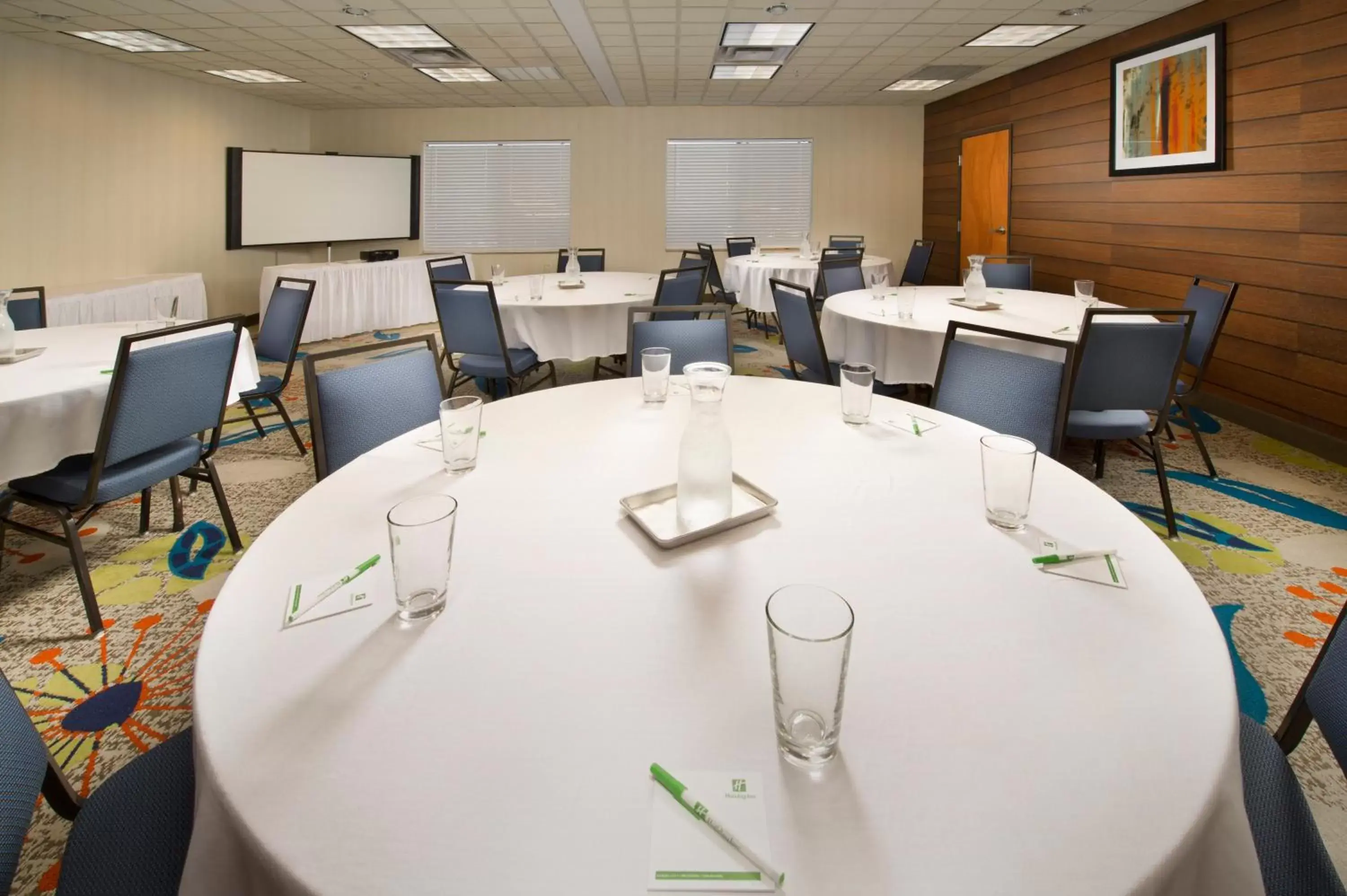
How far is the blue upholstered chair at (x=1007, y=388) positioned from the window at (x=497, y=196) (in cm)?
830

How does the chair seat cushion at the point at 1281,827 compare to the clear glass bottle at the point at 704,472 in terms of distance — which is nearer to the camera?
the chair seat cushion at the point at 1281,827

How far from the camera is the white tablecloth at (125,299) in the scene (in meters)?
5.22

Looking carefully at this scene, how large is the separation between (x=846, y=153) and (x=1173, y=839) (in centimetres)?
992

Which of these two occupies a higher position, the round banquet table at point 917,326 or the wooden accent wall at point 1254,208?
the wooden accent wall at point 1254,208

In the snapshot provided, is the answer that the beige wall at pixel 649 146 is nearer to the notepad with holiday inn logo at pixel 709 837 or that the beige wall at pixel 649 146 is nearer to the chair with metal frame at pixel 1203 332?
the chair with metal frame at pixel 1203 332

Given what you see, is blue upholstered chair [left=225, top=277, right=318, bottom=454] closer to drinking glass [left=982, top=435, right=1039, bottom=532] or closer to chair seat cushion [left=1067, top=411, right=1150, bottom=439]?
drinking glass [left=982, top=435, right=1039, bottom=532]

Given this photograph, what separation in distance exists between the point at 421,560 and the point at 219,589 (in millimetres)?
1855

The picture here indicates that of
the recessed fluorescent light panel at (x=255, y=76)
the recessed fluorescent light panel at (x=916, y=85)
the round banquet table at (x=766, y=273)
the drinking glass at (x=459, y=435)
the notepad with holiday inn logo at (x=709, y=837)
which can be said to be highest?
the recessed fluorescent light panel at (x=916, y=85)

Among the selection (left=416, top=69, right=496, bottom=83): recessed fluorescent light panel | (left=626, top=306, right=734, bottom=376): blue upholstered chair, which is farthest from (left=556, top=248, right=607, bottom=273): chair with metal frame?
(left=626, top=306, right=734, bottom=376): blue upholstered chair

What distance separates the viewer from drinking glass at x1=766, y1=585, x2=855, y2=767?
0.63 m

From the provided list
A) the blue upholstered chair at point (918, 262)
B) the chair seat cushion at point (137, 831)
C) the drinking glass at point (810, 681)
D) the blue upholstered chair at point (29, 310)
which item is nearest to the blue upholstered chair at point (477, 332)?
the blue upholstered chair at point (29, 310)

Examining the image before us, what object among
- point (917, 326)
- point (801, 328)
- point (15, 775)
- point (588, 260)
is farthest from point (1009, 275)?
point (15, 775)

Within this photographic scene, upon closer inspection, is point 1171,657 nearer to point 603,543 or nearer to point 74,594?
point 603,543

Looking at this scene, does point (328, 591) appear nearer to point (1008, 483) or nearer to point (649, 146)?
point (1008, 483)
